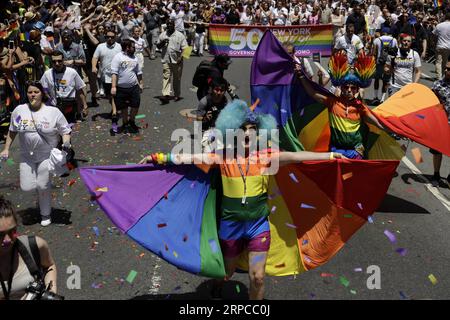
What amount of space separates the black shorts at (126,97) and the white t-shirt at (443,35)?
31.6 feet

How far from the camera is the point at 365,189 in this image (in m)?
5.54

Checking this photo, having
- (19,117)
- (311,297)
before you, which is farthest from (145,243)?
(19,117)

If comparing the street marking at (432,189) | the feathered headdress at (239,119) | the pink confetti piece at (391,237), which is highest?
the feathered headdress at (239,119)

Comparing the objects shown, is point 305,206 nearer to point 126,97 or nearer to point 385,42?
point 126,97

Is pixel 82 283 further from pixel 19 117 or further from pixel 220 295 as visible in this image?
pixel 19 117

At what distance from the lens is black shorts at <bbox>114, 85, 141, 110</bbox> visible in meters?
11.1

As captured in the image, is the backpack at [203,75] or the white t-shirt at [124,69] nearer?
the backpack at [203,75]

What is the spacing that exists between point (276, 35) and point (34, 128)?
36.5 feet

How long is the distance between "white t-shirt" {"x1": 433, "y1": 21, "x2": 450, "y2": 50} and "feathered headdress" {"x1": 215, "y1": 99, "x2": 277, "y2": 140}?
505 inches

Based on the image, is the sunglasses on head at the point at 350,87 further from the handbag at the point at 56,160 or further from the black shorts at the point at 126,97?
the black shorts at the point at 126,97

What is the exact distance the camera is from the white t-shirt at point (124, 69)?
35.8 ft

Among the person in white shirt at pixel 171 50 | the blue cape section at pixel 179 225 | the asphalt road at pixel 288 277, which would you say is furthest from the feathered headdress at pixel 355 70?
the person in white shirt at pixel 171 50

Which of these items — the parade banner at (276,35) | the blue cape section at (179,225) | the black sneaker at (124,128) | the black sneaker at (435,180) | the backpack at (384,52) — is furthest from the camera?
the parade banner at (276,35)

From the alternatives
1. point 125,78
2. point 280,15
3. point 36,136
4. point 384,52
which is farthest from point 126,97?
point 280,15
